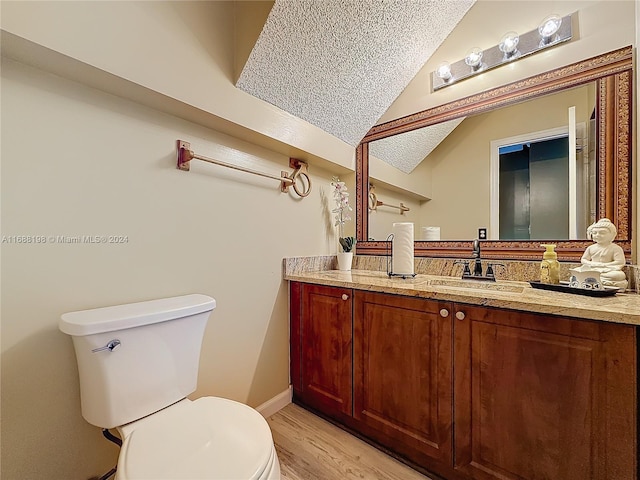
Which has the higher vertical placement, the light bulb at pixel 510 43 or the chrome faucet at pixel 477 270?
the light bulb at pixel 510 43

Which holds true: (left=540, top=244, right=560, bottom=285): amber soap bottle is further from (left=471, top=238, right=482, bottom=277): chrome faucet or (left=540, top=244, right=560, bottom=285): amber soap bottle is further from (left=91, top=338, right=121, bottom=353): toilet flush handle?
(left=91, top=338, right=121, bottom=353): toilet flush handle

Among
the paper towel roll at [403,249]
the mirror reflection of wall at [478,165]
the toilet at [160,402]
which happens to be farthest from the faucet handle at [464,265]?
the toilet at [160,402]

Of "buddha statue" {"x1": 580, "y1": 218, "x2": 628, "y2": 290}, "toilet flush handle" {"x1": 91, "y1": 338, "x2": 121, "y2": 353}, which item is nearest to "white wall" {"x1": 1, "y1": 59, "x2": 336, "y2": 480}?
"toilet flush handle" {"x1": 91, "y1": 338, "x2": 121, "y2": 353}

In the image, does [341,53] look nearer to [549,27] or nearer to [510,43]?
[510,43]

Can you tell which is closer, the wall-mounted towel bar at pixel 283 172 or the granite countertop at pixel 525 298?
the granite countertop at pixel 525 298

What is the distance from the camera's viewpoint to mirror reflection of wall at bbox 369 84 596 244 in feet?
4.58

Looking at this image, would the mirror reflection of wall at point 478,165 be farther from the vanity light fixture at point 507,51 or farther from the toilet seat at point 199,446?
the toilet seat at point 199,446

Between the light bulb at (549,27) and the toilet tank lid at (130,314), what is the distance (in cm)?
208

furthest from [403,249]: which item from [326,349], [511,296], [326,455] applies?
[326,455]

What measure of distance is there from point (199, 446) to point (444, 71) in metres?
2.21

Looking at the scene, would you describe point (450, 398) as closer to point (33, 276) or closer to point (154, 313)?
point (154, 313)

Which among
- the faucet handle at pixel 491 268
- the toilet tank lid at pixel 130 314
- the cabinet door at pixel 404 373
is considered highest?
the faucet handle at pixel 491 268

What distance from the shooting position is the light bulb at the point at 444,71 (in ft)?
5.81

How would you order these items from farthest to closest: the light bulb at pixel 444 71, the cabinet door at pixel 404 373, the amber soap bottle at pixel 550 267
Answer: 1. the light bulb at pixel 444 71
2. the amber soap bottle at pixel 550 267
3. the cabinet door at pixel 404 373
